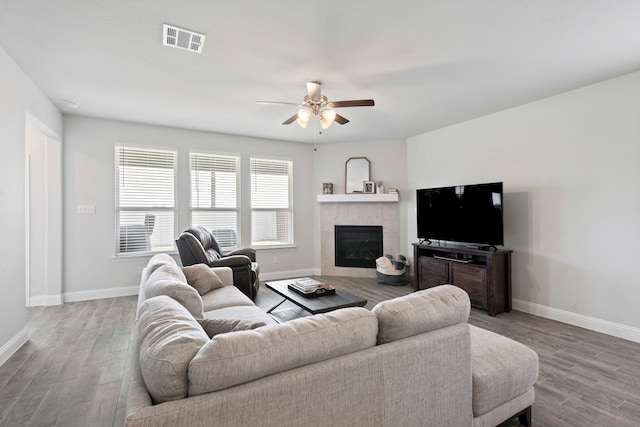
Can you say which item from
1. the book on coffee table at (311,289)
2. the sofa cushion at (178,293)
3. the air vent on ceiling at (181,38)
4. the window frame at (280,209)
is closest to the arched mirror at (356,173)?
the window frame at (280,209)

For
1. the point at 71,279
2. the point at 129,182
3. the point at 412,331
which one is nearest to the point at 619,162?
the point at 412,331

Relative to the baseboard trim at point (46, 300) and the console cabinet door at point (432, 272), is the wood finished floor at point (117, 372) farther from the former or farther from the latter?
the console cabinet door at point (432, 272)

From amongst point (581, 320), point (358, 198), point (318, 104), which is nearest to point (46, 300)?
point (318, 104)

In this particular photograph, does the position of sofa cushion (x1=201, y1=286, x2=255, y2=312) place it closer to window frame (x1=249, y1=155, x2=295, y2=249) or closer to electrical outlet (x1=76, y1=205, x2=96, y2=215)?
window frame (x1=249, y1=155, x2=295, y2=249)

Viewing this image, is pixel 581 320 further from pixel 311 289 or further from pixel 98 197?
pixel 98 197

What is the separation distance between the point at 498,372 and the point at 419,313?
0.63 meters

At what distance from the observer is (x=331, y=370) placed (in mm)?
1135

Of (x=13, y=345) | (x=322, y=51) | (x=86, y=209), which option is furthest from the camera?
(x=86, y=209)

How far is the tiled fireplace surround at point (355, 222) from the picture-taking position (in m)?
5.65

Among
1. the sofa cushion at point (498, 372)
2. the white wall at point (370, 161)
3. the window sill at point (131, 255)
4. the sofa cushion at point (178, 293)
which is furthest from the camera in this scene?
the white wall at point (370, 161)

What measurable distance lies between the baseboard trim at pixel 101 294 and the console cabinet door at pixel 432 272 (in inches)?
169

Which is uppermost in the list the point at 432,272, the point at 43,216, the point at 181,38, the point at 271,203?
the point at 181,38

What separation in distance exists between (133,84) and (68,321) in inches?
108

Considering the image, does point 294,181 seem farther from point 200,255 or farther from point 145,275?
point 145,275
